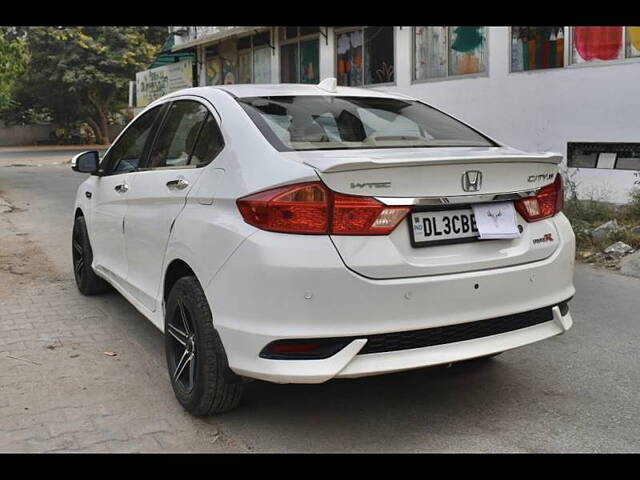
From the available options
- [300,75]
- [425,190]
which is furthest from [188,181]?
[300,75]

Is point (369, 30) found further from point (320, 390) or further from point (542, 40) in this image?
point (320, 390)

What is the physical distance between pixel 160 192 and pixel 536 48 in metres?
8.58

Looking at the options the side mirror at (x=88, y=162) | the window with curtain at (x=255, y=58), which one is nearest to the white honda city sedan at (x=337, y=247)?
the side mirror at (x=88, y=162)

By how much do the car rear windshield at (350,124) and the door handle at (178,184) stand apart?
0.50 metres

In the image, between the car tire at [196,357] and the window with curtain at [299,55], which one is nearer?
the car tire at [196,357]

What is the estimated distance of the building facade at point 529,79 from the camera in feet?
31.3

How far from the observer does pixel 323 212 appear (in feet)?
9.52

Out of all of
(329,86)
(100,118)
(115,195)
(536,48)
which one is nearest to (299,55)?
(536,48)

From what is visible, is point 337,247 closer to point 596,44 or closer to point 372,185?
point 372,185

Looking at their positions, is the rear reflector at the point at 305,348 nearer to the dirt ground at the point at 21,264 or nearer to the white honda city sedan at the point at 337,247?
the white honda city sedan at the point at 337,247

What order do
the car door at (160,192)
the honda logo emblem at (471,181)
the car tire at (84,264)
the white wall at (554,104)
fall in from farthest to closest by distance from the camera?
the white wall at (554,104), the car tire at (84,264), the car door at (160,192), the honda logo emblem at (471,181)

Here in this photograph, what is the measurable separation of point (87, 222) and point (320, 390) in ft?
9.03

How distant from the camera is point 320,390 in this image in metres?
3.83

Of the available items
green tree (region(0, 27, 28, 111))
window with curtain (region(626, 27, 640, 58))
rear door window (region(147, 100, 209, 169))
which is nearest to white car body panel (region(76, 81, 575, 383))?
rear door window (region(147, 100, 209, 169))
